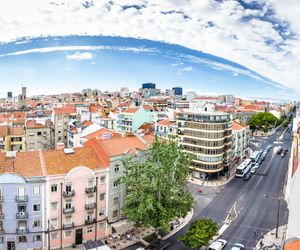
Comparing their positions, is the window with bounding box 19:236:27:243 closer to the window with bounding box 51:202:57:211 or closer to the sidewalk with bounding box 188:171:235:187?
the window with bounding box 51:202:57:211

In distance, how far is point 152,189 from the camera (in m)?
40.3

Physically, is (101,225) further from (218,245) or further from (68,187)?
(218,245)

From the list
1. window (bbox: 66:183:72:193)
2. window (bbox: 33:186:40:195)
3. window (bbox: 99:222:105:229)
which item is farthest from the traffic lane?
window (bbox: 33:186:40:195)

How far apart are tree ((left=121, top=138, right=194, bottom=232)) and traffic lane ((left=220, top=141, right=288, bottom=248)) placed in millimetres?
10758

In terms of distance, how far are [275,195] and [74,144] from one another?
4895cm

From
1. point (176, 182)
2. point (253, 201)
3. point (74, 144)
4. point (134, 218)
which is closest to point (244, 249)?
point (176, 182)

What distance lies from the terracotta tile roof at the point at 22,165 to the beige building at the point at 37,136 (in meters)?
38.3

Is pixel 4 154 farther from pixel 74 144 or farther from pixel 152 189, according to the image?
pixel 74 144

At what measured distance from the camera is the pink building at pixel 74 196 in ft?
136

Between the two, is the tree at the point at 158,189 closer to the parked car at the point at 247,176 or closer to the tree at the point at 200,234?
the tree at the point at 200,234

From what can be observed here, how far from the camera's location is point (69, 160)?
145ft

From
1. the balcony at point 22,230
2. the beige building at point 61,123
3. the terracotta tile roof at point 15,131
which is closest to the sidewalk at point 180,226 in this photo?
the balcony at point 22,230

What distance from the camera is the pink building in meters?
41.5

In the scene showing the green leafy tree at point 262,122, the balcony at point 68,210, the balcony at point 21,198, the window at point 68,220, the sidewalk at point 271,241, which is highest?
the green leafy tree at point 262,122
